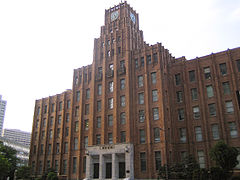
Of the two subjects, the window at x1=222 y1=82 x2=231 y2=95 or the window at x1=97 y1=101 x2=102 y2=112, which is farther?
the window at x1=97 y1=101 x2=102 y2=112

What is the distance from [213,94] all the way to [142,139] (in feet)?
47.1

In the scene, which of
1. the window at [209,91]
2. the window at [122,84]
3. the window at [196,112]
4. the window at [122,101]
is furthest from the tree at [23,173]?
the window at [209,91]

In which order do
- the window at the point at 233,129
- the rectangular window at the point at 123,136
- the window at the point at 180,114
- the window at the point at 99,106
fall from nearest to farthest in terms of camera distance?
1. the window at the point at 233,129
2. the rectangular window at the point at 123,136
3. the window at the point at 180,114
4. the window at the point at 99,106

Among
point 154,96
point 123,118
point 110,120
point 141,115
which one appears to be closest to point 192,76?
point 154,96

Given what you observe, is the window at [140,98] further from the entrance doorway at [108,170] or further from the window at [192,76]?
the entrance doorway at [108,170]

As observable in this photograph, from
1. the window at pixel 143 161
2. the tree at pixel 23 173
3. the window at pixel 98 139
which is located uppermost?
the window at pixel 98 139

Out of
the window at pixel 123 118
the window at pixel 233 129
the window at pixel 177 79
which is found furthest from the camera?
the window at pixel 177 79

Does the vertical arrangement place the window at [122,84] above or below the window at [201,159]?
above

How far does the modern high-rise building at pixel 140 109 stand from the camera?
40.3 m

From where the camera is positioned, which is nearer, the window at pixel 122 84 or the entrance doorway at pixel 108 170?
the entrance doorway at pixel 108 170

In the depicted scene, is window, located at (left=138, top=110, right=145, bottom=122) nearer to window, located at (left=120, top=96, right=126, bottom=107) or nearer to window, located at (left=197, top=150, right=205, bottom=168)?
window, located at (left=120, top=96, right=126, bottom=107)

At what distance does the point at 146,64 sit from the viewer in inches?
1815

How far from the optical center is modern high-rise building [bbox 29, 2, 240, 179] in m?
40.3

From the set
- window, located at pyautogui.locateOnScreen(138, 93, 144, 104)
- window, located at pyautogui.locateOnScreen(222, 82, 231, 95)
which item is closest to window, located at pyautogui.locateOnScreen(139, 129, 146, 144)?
window, located at pyautogui.locateOnScreen(138, 93, 144, 104)
